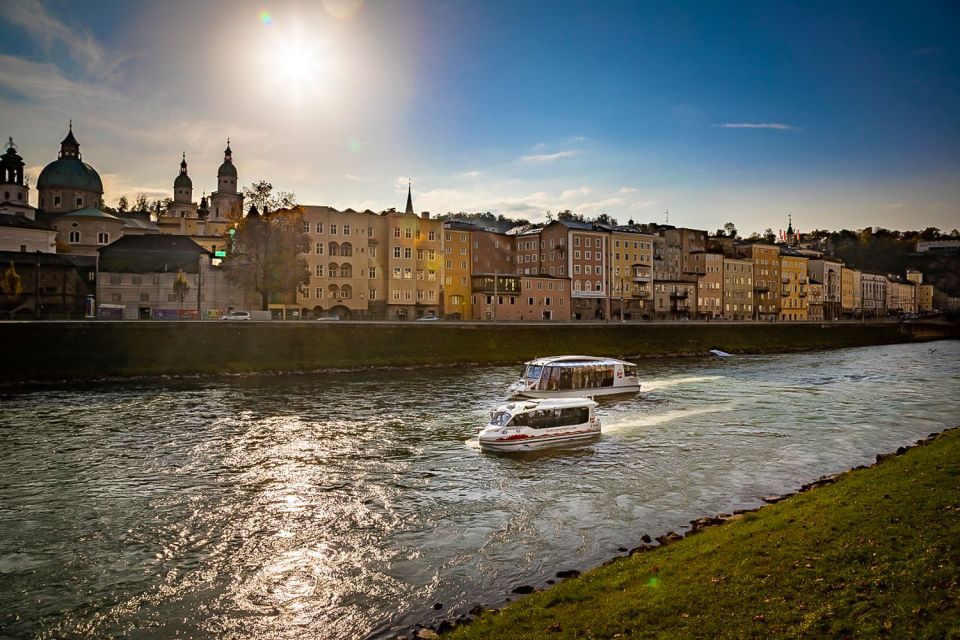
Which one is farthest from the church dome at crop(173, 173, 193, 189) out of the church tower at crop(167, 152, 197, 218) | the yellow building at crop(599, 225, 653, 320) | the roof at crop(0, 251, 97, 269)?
the yellow building at crop(599, 225, 653, 320)

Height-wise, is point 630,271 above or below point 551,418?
above

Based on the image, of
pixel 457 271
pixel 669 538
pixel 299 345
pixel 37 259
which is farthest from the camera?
pixel 457 271

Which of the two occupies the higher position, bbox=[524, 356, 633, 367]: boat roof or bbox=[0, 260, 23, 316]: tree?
bbox=[0, 260, 23, 316]: tree

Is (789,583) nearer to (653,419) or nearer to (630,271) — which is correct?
(653,419)

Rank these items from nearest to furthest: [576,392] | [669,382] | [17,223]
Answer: [576,392]
[669,382]
[17,223]

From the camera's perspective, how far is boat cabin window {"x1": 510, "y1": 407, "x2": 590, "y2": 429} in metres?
32.8

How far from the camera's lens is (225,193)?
518 feet

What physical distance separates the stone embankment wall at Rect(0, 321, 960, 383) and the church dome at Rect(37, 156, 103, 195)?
3945 inches

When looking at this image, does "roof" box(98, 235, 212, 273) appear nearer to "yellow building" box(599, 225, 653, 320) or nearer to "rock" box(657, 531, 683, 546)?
"yellow building" box(599, 225, 653, 320)

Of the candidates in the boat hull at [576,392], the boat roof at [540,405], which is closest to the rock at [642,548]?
the boat roof at [540,405]

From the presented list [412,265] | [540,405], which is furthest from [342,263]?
[540,405]

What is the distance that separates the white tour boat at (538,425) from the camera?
105ft

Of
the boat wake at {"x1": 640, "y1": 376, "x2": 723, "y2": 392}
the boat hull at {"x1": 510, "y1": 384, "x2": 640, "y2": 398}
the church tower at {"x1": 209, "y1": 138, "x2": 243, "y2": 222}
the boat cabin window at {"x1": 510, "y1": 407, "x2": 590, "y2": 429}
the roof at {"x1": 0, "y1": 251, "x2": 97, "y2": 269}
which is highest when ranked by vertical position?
the church tower at {"x1": 209, "y1": 138, "x2": 243, "y2": 222}

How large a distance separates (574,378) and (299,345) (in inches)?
1348
